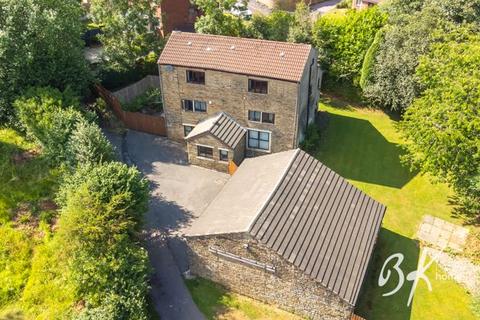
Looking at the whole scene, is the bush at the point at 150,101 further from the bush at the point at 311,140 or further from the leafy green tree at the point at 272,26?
the bush at the point at 311,140

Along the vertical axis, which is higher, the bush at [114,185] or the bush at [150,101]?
the bush at [114,185]

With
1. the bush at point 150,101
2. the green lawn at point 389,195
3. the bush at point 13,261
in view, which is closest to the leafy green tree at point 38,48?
the bush at point 150,101

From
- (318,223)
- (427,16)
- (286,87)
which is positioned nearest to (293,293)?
(318,223)

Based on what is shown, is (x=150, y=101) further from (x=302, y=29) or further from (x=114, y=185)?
(x=114, y=185)

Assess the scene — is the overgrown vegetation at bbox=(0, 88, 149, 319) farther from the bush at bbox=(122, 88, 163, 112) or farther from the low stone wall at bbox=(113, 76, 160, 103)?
the low stone wall at bbox=(113, 76, 160, 103)

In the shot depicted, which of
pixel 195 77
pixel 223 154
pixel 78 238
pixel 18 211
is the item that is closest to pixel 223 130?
pixel 223 154

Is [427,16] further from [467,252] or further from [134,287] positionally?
[134,287]
